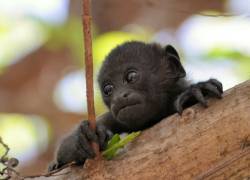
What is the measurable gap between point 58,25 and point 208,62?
69.6 inches

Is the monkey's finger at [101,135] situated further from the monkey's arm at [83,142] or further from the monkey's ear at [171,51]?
the monkey's ear at [171,51]

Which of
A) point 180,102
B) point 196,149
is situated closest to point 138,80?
point 180,102

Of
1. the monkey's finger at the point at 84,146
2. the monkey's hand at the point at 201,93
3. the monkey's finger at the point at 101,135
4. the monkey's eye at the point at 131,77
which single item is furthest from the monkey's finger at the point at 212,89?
the monkey's eye at the point at 131,77

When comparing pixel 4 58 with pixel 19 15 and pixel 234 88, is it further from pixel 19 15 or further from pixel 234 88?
pixel 234 88

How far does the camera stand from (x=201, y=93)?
3572mm

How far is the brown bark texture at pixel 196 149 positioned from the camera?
3.26 m

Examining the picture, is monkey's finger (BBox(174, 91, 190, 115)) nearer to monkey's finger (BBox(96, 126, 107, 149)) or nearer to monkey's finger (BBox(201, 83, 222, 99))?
monkey's finger (BBox(201, 83, 222, 99))

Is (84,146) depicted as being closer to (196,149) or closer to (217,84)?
(196,149)

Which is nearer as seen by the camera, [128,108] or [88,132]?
[88,132]

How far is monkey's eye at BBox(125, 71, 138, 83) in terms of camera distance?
4346mm

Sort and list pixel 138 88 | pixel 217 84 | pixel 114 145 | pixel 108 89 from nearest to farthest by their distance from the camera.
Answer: pixel 114 145 < pixel 217 84 < pixel 138 88 < pixel 108 89

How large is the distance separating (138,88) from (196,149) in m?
1.07

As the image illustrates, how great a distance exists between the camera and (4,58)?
25.3 ft

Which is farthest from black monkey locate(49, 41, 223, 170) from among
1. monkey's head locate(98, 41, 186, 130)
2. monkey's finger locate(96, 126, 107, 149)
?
monkey's finger locate(96, 126, 107, 149)
